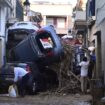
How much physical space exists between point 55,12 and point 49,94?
201 ft

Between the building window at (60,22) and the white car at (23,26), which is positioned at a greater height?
the building window at (60,22)

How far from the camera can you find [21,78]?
23.7 metres

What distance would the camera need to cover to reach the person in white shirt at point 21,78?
2341 centimetres

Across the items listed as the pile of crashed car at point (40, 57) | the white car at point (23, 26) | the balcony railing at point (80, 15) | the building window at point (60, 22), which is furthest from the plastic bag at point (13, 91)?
the building window at point (60, 22)

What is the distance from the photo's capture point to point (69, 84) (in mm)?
26156

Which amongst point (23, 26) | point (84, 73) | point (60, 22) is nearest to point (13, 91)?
point (84, 73)

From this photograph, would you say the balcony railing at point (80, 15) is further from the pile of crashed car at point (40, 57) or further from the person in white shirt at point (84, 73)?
the person in white shirt at point (84, 73)

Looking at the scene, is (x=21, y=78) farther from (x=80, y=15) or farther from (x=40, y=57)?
(x=80, y=15)

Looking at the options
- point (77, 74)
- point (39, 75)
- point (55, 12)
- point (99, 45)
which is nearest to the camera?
point (39, 75)

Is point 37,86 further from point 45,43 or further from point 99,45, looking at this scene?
point 99,45

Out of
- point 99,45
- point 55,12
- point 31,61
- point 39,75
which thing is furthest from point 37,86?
point 55,12

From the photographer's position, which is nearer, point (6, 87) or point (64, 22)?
point (6, 87)

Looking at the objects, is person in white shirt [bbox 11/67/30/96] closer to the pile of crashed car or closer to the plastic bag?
the plastic bag

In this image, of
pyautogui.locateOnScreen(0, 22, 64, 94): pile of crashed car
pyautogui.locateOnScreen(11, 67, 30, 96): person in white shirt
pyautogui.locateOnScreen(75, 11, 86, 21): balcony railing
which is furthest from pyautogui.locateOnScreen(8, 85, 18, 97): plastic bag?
pyautogui.locateOnScreen(75, 11, 86, 21): balcony railing
